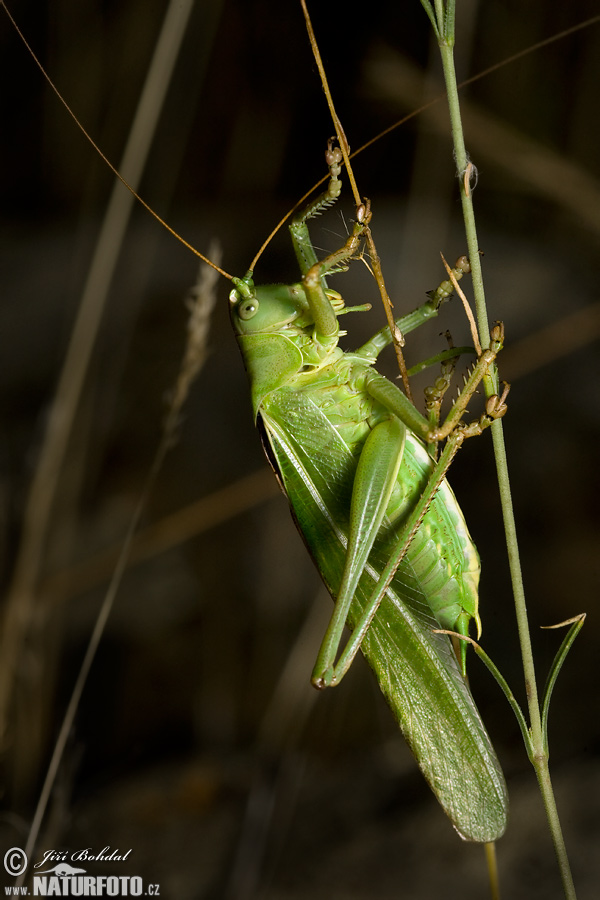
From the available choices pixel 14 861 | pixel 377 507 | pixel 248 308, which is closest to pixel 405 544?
pixel 377 507

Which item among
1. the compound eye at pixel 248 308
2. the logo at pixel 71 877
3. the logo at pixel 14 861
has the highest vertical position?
the compound eye at pixel 248 308

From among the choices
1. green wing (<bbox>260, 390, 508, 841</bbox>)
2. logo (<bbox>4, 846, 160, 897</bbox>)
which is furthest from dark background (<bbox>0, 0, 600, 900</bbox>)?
green wing (<bbox>260, 390, 508, 841</bbox>)

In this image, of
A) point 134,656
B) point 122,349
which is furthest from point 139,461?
point 134,656

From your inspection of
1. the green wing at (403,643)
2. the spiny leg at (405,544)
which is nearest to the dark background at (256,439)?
the green wing at (403,643)

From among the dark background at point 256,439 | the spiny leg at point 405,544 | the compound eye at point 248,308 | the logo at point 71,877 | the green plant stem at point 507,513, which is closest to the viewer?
the green plant stem at point 507,513

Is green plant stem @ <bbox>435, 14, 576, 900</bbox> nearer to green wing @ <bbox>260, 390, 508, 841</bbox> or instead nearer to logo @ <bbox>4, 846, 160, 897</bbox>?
green wing @ <bbox>260, 390, 508, 841</bbox>

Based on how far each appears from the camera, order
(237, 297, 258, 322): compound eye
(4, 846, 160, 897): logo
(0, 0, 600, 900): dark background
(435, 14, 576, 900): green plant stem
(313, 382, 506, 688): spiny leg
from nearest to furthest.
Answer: (435, 14, 576, 900): green plant stem → (313, 382, 506, 688): spiny leg → (237, 297, 258, 322): compound eye → (4, 846, 160, 897): logo → (0, 0, 600, 900): dark background

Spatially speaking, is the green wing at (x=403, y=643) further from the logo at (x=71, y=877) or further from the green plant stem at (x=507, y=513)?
the logo at (x=71, y=877)
